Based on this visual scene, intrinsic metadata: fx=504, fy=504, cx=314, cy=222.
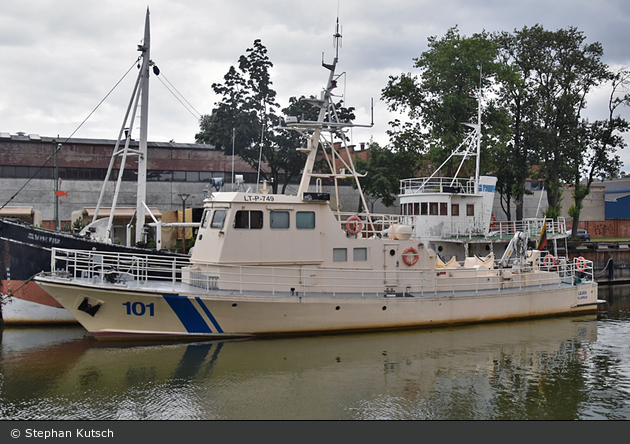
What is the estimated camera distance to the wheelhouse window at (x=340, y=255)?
15.0 metres

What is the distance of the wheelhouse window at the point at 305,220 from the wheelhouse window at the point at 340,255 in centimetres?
107

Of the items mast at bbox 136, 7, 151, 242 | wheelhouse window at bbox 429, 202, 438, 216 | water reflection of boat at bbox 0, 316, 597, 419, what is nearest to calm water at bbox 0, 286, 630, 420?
water reflection of boat at bbox 0, 316, 597, 419

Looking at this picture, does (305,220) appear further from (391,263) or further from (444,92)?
(444,92)

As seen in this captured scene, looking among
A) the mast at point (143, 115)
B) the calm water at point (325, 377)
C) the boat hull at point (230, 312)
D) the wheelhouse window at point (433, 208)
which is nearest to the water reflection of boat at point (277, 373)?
the calm water at point (325, 377)

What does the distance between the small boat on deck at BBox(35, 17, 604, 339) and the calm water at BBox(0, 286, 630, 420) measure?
577 millimetres

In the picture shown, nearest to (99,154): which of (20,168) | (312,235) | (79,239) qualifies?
(20,168)

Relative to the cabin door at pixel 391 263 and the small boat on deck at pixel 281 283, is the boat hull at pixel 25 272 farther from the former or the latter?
the cabin door at pixel 391 263

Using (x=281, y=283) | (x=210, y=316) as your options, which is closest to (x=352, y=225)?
(x=281, y=283)

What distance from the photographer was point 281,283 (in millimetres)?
14320

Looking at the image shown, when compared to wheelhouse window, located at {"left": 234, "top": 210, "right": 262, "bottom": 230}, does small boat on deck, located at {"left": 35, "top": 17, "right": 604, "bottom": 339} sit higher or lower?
lower

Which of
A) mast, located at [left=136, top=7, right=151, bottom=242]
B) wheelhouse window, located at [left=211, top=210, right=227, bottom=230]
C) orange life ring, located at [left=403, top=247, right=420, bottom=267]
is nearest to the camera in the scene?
wheelhouse window, located at [left=211, top=210, right=227, bottom=230]

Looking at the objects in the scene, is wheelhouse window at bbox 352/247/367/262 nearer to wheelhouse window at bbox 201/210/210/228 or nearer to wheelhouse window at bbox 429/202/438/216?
wheelhouse window at bbox 201/210/210/228

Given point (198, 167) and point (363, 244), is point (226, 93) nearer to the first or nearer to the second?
point (198, 167)

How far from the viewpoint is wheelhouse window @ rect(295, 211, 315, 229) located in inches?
576
